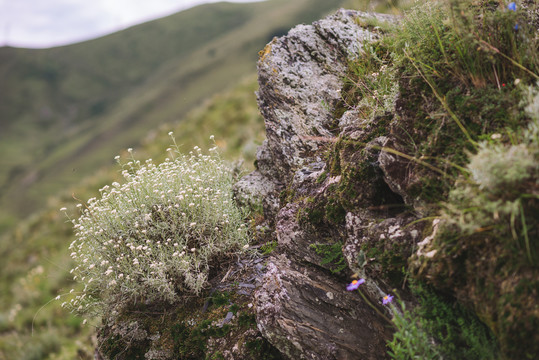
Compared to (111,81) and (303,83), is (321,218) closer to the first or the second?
(303,83)

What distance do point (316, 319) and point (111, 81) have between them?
19569 centimetres

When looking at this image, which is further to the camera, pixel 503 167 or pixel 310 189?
pixel 310 189

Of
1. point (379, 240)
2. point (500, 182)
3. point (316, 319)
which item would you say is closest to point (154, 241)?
point (316, 319)

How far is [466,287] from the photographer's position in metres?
2.22

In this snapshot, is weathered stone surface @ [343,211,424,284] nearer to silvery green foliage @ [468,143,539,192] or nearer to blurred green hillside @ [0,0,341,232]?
silvery green foliage @ [468,143,539,192]

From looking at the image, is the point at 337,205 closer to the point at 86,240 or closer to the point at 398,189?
the point at 398,189

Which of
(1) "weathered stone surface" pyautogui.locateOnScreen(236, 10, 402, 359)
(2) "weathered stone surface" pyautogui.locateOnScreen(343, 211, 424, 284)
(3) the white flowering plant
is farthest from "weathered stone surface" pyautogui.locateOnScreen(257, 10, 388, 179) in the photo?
(2) "weathered stone surface" pyautogui.locateOnScreen(343, 211, 424, 284)

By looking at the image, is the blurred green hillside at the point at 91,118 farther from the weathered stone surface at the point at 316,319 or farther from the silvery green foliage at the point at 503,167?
the silvery green foliage at the point at 503,167

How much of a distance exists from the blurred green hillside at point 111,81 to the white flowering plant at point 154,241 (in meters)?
102

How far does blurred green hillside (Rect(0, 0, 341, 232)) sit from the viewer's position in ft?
371

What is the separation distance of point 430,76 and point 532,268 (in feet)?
5.62

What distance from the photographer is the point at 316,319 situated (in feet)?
10.2

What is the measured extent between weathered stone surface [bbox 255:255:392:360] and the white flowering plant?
98 cm

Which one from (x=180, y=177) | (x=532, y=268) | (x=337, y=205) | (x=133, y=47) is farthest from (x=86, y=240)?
(x=133, y=47)
